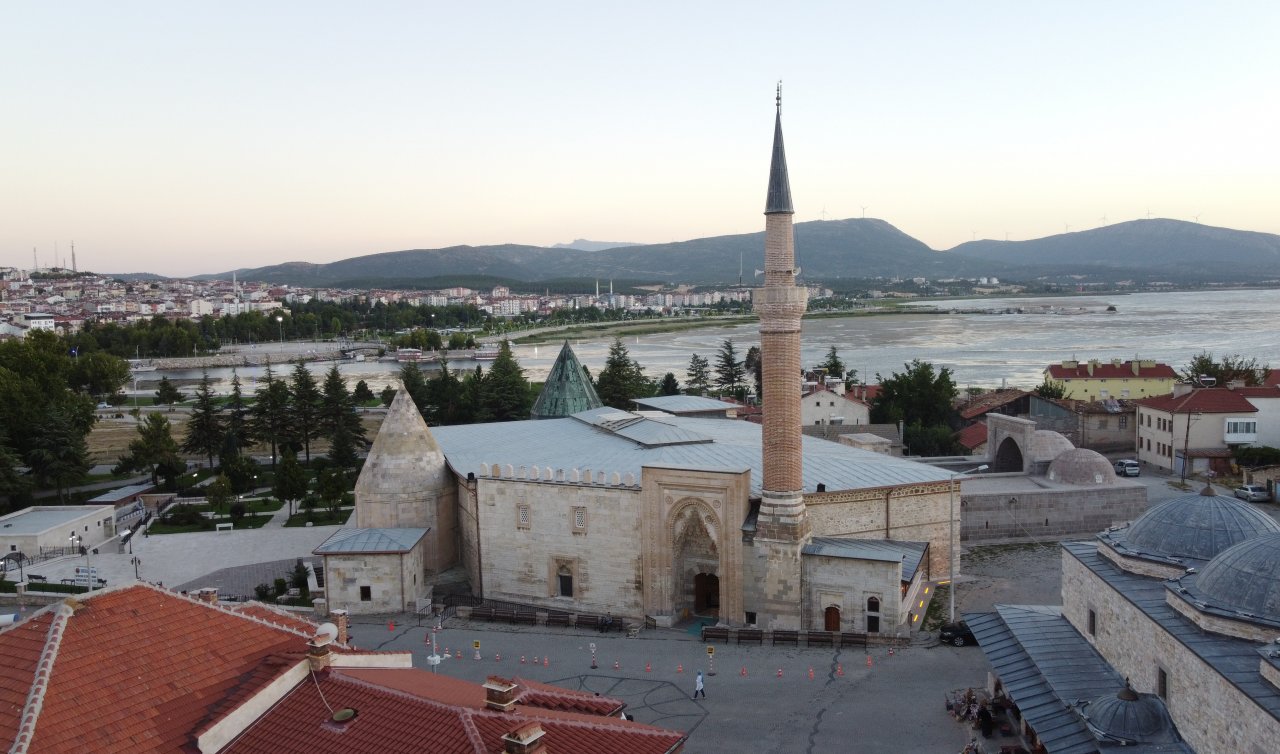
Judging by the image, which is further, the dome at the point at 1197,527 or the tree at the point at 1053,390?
the tree at the point at 1053,390

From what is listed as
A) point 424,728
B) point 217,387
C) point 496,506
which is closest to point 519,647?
point 496,506

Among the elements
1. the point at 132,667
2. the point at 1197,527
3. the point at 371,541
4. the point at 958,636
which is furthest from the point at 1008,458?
the point at 132,667

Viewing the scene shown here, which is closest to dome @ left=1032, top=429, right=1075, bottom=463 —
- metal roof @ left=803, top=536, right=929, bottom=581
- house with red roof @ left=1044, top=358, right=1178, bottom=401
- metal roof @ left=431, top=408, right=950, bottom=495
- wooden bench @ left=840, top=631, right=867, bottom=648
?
metal roof @ left=431, top=408, right=950, bottom=495

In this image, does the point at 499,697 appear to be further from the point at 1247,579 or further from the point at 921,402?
the point at 921,402

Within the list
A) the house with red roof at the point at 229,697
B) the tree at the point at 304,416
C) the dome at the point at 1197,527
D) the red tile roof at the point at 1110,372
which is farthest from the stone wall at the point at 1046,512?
the tree at the point at 304,416

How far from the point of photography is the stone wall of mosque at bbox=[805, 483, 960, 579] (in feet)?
68.7

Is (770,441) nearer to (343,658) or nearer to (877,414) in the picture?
(343,658)

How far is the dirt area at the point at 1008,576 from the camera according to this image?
72.8ft

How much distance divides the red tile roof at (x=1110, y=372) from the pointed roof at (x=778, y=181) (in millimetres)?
35440

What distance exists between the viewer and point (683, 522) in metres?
20.7

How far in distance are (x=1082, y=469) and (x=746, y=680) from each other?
53.9 feet

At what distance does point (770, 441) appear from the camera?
19969mm

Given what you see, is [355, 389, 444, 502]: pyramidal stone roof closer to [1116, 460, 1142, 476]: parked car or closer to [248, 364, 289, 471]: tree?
[248, 364, 289, 471]: tree

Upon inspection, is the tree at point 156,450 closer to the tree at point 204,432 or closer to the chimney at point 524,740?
the tree at point 204,432
